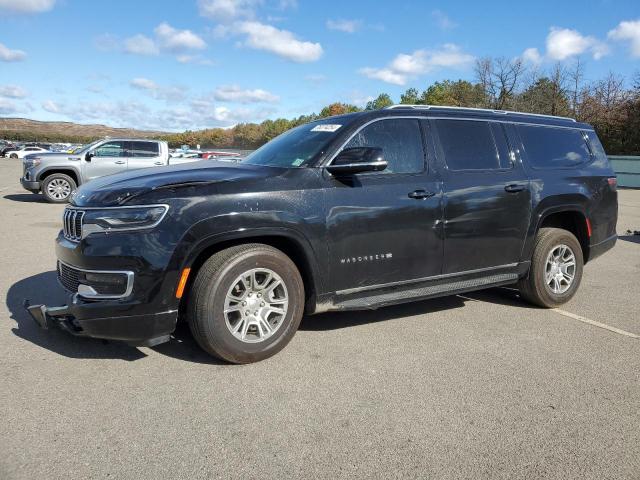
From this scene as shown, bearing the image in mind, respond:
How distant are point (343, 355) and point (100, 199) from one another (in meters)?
2.09

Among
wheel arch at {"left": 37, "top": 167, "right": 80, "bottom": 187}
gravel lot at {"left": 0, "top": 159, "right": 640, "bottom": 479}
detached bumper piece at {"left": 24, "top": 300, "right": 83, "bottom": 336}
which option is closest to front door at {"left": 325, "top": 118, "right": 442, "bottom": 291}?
gravel lot at {"left": 0, "top": 159, "right": 640, "bottom": 479}

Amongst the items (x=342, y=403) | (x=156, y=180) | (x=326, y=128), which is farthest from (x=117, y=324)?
A: (x=326, y=128)

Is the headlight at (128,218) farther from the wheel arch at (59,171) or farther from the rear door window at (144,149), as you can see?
the rear door window at (144,149)

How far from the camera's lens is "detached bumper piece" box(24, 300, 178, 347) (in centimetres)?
332

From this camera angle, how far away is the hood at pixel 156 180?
343 centimetres

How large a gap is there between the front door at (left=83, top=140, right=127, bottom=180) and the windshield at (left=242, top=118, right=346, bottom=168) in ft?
35.0

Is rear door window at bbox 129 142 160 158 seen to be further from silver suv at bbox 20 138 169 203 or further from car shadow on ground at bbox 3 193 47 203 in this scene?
car shadow on ground at bbox 3 193 47 203

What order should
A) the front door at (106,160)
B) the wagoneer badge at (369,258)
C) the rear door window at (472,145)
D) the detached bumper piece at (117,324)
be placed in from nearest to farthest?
the detached bumper piece at (117,324)
the wagoneer badge at (369,258)
the rear door window at (472,145)
the front door at (106,160)

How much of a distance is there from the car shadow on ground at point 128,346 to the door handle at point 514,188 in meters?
1.32

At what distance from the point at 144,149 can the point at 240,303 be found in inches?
490

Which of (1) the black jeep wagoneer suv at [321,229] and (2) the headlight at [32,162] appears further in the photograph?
(2) the headlight at [32,162]

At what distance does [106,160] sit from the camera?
14.2 m

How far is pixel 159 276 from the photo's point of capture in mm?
3340

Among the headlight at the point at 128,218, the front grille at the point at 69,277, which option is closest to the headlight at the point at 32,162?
the front grille at the point at 69,277
